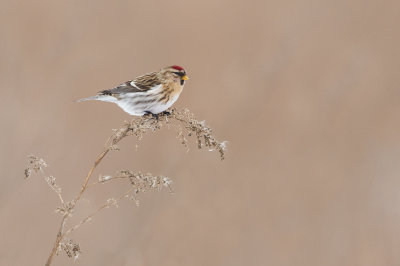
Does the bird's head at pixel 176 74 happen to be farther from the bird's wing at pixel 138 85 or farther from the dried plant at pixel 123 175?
the dried plant at pixel 123 175

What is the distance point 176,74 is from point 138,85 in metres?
0.17

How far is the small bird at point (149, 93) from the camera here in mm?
1206

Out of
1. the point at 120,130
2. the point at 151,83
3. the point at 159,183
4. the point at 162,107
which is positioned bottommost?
the point at 159,183

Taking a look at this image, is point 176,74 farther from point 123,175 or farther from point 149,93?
point 123,175

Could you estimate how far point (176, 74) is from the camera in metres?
1.23

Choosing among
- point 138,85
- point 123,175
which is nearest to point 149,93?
point 138,85

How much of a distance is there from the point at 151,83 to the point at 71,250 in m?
0.77

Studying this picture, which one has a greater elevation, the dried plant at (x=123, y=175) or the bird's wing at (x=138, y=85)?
the bird's wing at (x=138, y=85)

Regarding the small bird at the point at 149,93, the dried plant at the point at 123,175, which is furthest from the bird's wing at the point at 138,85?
the dried plant at the point at 123,175

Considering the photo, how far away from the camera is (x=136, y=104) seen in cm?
124

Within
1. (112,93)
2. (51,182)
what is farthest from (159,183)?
(112,93)

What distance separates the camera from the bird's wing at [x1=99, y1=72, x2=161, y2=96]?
1.26m

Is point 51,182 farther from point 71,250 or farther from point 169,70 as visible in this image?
point 169,70

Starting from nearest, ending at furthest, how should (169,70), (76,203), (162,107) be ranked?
(76,203) < (162,107) < (169,70)
